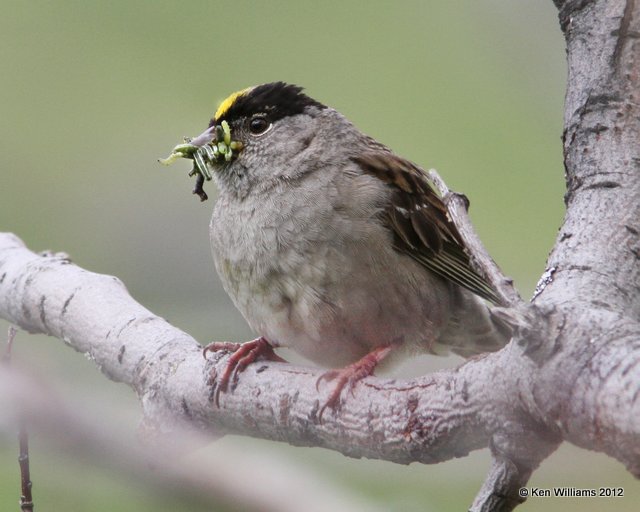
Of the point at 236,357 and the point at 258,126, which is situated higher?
the point at 258,126

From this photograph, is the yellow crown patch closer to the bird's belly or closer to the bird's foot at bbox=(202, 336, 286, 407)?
the bird's belly

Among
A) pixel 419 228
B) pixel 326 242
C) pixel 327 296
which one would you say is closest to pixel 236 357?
pixel 327 296

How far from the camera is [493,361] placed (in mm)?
1846

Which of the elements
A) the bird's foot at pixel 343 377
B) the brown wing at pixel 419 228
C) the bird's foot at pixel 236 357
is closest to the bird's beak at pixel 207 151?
the brown wing at pixel 419 228

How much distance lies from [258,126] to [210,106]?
100cm

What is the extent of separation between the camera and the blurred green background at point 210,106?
396 cm

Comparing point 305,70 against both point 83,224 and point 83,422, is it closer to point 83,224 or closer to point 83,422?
point 83,224

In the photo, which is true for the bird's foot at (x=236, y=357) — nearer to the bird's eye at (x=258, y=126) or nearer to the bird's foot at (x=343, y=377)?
the bird's foot at (x=343, y=377)

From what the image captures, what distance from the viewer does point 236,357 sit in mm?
2883

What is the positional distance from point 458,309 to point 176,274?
1.20 meters

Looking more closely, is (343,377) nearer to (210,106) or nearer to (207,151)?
(207,151)

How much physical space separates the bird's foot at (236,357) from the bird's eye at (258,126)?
87 centimetres

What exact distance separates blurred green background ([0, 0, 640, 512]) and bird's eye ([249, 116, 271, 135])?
0.33 m

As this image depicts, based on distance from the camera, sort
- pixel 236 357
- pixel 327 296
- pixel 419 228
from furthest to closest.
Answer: pixel 419 228 < pixel 327 296 < pixel 236 357
